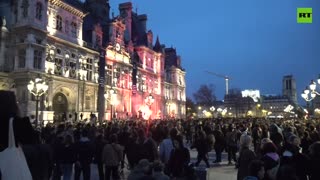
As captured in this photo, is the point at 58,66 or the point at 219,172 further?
the point at 58,66

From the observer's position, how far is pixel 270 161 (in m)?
6.89

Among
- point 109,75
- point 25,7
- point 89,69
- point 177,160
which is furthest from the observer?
point 109,75

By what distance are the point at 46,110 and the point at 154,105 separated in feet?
101

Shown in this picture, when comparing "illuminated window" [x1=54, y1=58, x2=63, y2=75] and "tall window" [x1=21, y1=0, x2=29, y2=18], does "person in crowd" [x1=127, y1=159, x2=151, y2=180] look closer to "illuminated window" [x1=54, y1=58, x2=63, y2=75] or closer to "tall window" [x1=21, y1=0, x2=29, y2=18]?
"tall window" [x1=21, y1=0, x2=29, y2=18]

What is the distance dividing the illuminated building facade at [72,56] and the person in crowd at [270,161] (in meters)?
25.4

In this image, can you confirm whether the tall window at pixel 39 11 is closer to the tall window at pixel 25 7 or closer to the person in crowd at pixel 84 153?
the tall window at pixel 25 7

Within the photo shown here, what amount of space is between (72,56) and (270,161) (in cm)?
3696

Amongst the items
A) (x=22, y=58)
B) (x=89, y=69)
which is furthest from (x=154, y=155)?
(x=89, y=69)

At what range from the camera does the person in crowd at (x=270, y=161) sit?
20.6 ft

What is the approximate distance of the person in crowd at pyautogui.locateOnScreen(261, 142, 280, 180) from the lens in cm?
628

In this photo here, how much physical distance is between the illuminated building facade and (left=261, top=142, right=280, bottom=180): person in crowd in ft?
83.4

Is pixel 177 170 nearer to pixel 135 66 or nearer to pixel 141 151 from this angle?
pixel 141 151

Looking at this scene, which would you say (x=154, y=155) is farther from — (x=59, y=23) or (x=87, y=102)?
(x=87, y=102)

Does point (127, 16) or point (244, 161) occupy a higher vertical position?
point (127, 16)
